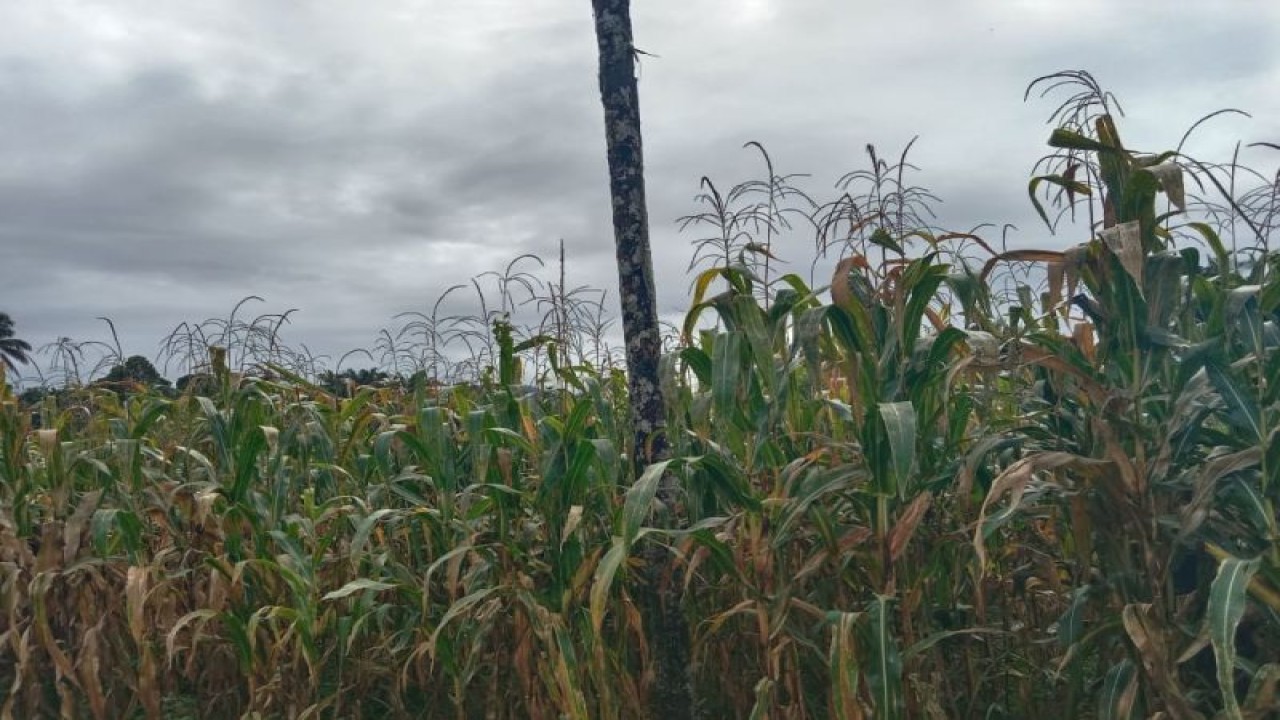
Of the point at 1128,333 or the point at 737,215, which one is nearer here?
the point at 1128,333

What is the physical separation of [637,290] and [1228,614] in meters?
2.23

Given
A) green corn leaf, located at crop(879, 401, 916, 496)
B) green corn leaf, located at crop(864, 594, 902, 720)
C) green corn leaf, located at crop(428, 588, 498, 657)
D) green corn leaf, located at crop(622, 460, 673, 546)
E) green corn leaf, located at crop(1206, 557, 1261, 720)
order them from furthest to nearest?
1. green corn leaf, located at crop(428, 588, 498, 657)
2. green corn leaf, located at crop(622, 460, 673, 546)
3. green corn leaf, located at crop(864, 594, 902, 720)
4. green corn leaf, located at crop(879, 401, 916, 496)
5. green corn leaf, located at crop(1206, 557, 1261, 720)

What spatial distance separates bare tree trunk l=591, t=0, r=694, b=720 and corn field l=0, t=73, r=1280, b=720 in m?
0.08

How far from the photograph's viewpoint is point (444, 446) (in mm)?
3771

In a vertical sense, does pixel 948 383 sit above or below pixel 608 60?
below

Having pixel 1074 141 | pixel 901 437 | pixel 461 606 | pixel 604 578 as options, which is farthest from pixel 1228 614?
pixel 461 606

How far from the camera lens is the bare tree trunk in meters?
3.56

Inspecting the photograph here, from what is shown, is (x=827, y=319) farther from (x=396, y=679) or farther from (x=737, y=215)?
(x=396, y=679)

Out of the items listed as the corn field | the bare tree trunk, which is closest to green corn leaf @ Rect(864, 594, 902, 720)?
the corn field

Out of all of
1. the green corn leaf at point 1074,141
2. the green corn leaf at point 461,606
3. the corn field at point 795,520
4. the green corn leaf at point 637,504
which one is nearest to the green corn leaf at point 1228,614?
the corn field at point 795,520

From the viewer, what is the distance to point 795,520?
2816mm

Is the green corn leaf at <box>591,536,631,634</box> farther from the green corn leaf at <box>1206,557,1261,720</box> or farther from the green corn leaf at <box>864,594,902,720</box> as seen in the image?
the green corn leaf at <box>1206,557,1261,720</box>

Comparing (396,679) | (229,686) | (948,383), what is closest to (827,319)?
A: (948,383)

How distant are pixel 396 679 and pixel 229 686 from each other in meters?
0.83
